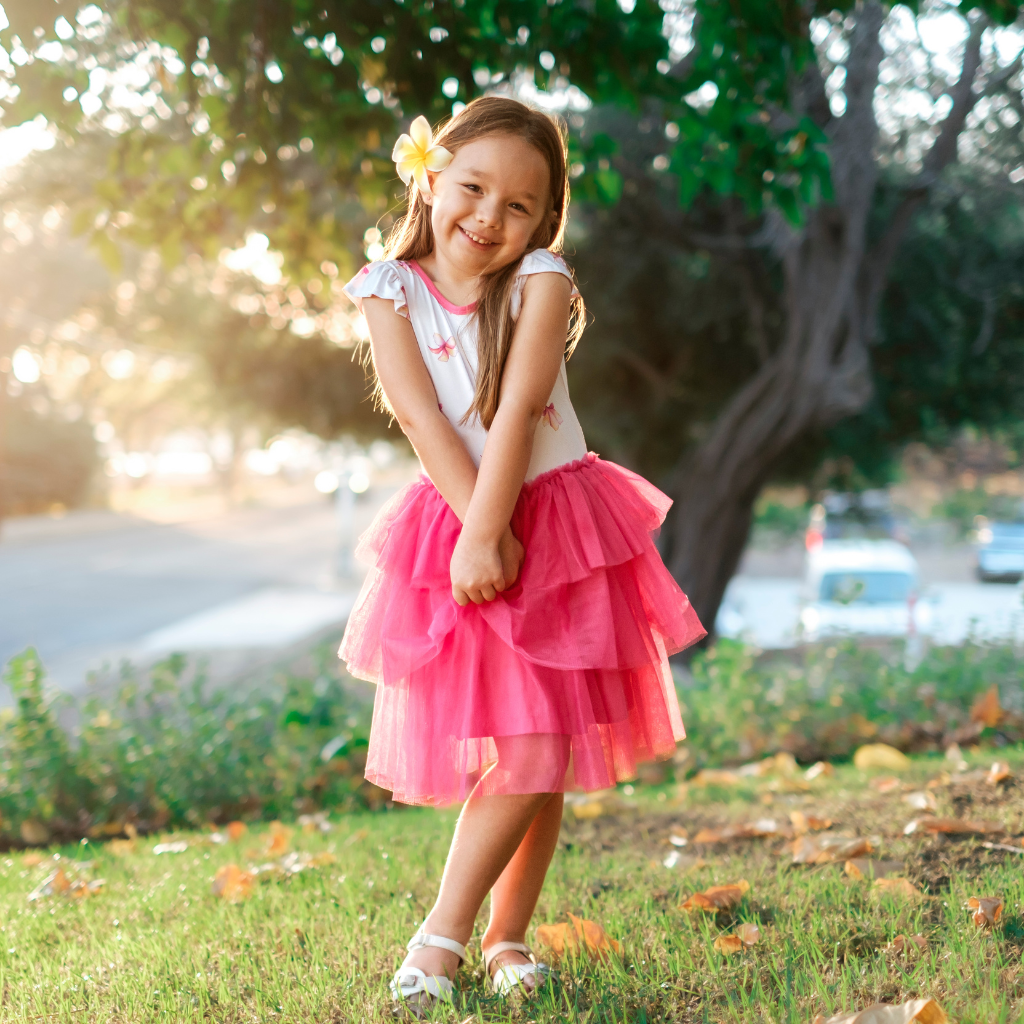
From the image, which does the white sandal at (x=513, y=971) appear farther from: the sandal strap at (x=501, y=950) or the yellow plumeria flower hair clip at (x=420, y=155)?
the yellow plumeria flower hair clip at (x=420, y=155)

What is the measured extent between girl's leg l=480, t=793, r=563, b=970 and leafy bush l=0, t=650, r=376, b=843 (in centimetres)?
224

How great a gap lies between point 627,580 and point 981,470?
12625mm

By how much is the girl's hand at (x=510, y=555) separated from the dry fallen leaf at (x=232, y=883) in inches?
49.5

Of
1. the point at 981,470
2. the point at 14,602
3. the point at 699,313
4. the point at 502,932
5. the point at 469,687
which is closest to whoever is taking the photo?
the point at 469,687

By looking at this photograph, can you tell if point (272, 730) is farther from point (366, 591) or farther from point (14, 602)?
point (14, 602)

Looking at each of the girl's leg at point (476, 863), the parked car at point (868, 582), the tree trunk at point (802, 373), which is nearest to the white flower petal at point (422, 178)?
the girl's leg at point (476, 863)

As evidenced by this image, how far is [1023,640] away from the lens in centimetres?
534

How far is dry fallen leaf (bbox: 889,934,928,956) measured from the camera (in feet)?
5.71

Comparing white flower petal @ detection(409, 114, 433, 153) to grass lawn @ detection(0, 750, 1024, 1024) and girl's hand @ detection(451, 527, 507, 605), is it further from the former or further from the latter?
grass lawn @ detection(0, 750, 1024, 1024)

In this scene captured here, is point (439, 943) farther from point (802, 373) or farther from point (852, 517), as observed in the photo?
point (852, 517)

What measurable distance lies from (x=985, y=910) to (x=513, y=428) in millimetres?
1294

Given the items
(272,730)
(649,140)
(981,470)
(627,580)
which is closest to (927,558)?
(981,470)

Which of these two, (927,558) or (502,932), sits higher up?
(502,932)

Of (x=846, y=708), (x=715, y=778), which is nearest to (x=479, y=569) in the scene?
(x=715, y=778)
